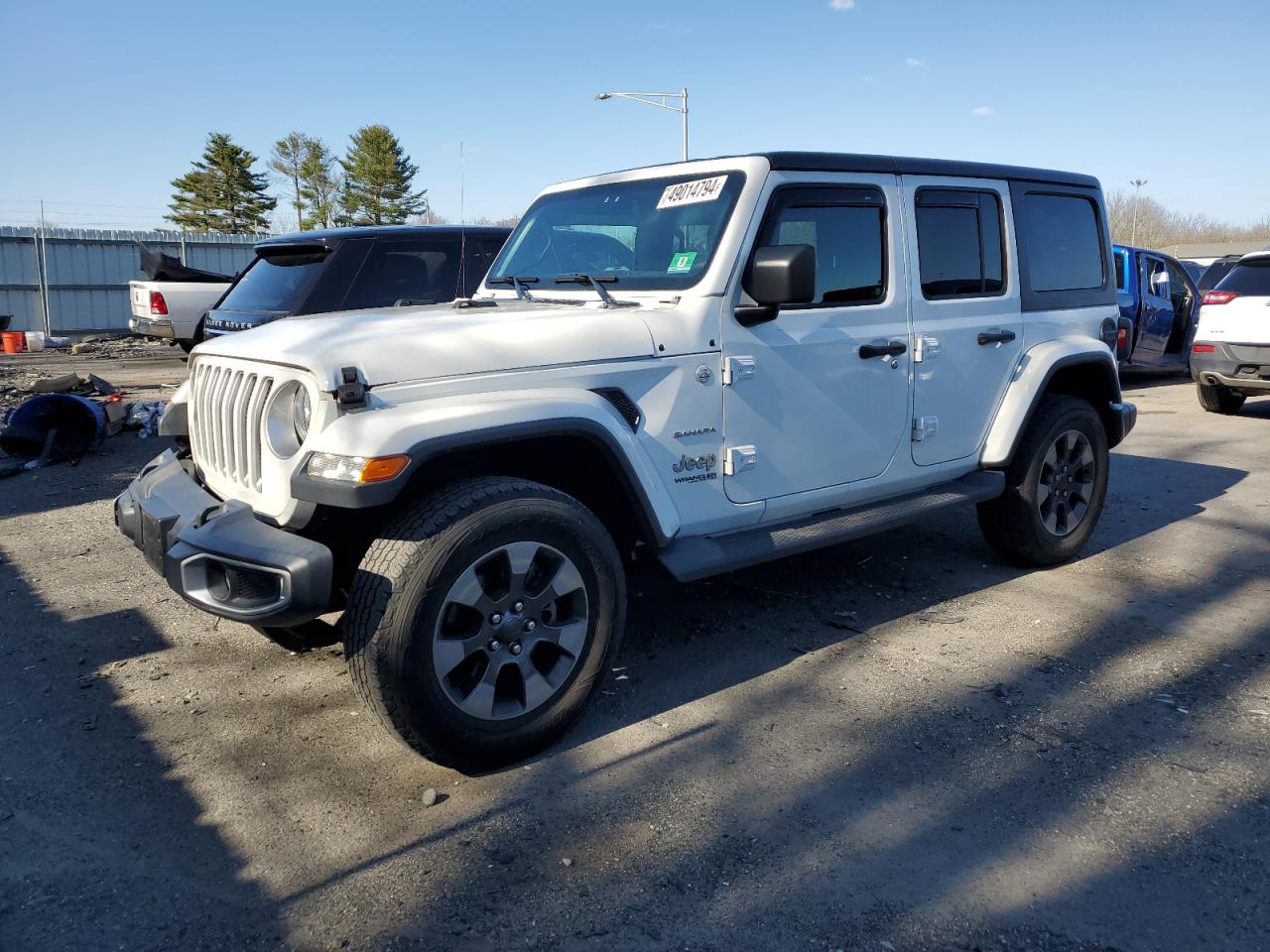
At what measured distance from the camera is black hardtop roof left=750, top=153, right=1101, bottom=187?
4.00m

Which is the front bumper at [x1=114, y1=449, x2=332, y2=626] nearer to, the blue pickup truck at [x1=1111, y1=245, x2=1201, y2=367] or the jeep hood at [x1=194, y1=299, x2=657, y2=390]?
the jeep hood at [x1=194, y1=299, x2=657, y2=390]

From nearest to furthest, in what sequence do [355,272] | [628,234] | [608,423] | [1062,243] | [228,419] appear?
[608,423] < [228,419] < [628,234] < [1062,243] < [355,272]

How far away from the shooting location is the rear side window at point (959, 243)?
14.9 feet

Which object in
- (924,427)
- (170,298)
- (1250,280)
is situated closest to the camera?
(924,427)

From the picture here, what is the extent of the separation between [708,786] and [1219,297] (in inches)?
381

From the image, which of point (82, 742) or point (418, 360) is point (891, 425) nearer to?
point (418, 360)

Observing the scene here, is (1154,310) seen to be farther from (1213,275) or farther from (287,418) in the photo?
(287,418)

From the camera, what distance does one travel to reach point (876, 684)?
12.7ft

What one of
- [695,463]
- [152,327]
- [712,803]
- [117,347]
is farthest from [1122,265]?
[117,347]

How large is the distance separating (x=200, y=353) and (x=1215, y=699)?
4.12 m

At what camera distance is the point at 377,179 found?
2362 inches

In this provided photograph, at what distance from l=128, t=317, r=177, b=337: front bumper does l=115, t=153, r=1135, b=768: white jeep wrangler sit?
9.60 metres

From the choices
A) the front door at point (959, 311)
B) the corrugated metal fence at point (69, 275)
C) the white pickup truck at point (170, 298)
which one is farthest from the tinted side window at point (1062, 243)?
the corrugated metal fence at point (69, 275)

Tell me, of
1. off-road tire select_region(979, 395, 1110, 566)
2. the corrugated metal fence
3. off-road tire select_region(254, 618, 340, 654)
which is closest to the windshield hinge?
off-road tire select_region(254, 618, 340, 654)
